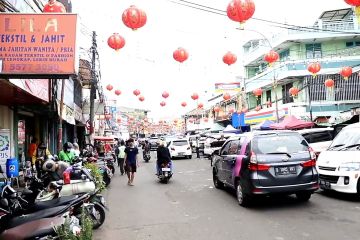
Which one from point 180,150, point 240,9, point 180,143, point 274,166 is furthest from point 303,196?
point 180,143

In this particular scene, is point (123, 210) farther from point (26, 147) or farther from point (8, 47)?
point (26, 147)

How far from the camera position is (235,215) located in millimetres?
8414

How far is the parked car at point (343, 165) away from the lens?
30.4ft

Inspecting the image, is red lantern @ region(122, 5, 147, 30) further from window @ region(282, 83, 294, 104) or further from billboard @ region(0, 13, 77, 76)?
window @ region(282, 83, 294, 104)

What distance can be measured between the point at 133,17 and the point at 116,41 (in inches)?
106

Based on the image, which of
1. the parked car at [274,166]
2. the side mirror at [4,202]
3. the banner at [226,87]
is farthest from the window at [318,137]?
the banner at [226,87]

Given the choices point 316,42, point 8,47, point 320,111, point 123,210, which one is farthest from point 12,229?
point 316,42

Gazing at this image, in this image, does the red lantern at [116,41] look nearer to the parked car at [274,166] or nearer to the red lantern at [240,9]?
the red lantern at [240,9]

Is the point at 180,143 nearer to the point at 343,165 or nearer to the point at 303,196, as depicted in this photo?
the point at 303,196

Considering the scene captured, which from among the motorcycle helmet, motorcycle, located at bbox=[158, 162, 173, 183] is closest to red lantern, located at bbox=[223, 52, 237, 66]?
motorcycle, located at bbox=[158, 162, 173, 183]

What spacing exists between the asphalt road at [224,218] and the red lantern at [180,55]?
4.49m

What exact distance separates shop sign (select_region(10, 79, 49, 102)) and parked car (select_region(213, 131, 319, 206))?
557 cm

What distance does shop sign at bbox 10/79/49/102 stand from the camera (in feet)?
30.5

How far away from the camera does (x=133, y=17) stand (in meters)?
9.49
